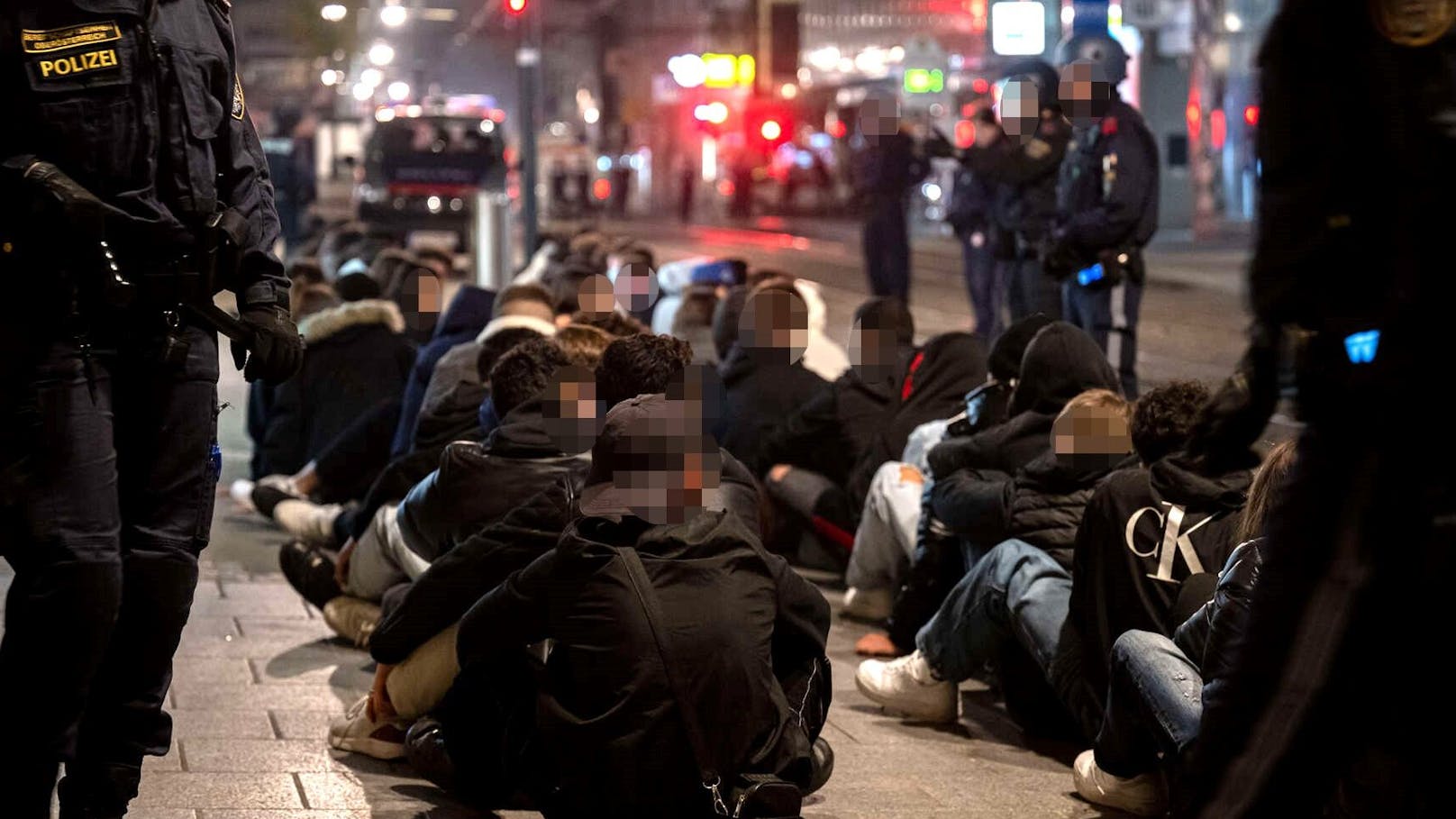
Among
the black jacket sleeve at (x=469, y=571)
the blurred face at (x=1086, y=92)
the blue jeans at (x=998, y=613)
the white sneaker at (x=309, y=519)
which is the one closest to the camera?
the black jacket sleeve at (x=469, y=571)

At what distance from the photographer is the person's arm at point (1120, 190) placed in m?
11.1

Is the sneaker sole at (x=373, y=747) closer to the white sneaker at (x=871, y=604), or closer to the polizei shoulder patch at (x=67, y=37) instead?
the polizei shoulder patch at (x=67, y=37)

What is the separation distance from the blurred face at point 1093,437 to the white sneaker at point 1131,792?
1126mm

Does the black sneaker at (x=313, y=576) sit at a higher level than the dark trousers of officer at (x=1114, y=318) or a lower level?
lower

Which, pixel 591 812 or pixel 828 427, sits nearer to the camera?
pixel 591 812

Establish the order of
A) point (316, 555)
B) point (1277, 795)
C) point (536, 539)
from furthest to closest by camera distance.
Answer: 1. point (316, 555)
2. point (536, 539)
3. point (1277, 795)

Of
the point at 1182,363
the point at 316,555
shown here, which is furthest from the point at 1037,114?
the point at 316,555

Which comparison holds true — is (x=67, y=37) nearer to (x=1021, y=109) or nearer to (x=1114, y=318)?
(x=1114, y=318)

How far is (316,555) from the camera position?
7395 millimetres

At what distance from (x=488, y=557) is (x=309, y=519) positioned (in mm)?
3842

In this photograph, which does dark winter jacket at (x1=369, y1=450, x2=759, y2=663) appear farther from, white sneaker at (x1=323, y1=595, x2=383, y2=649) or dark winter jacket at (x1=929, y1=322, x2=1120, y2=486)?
dark winter jacket at (x1=929, y1=322, x2=1120, y2=486)

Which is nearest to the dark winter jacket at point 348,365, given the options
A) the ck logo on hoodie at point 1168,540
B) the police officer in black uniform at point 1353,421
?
the ck logo on hoodie at point 1168,540

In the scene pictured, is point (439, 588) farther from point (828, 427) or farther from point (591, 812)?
point (828, 427)

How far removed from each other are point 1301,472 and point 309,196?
82.9 ft
